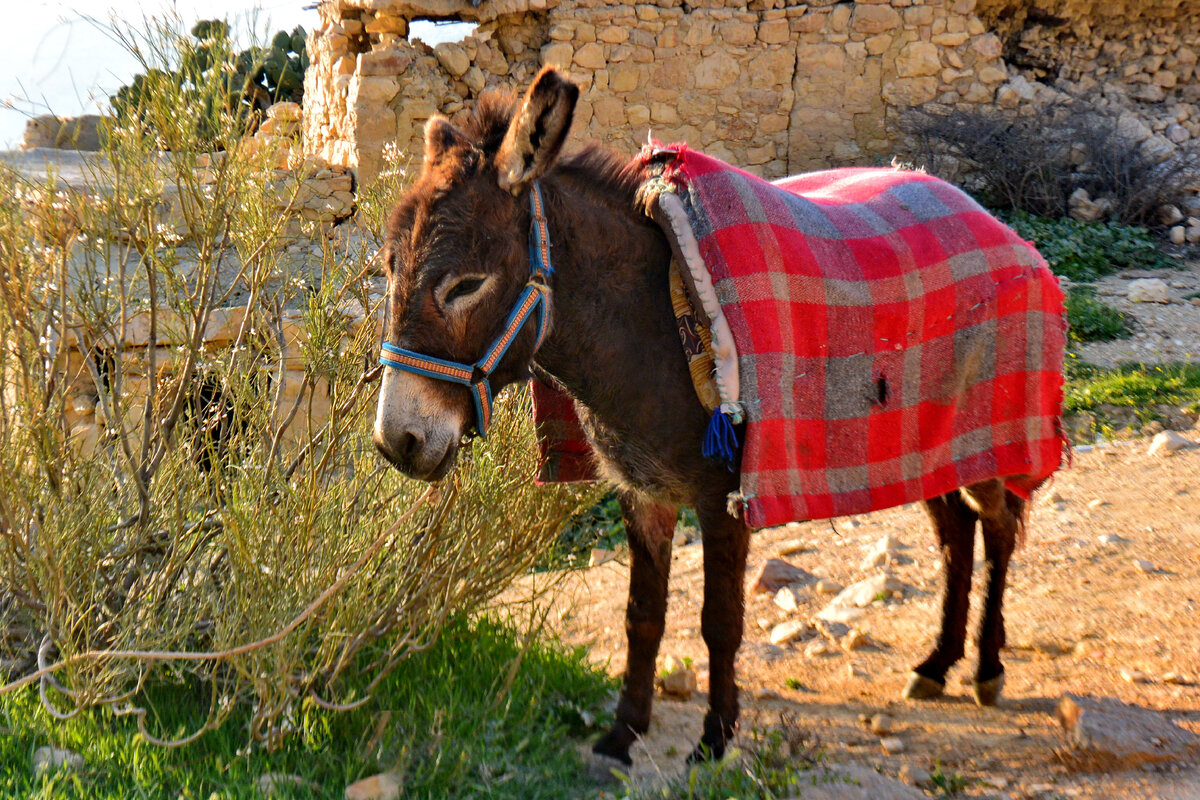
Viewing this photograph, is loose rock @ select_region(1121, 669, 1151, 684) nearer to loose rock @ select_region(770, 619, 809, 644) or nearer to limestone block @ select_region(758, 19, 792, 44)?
loose rock @ select_region(770, 619, 809, 644)

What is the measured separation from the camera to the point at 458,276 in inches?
91.5

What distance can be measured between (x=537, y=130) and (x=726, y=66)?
750 centimetres

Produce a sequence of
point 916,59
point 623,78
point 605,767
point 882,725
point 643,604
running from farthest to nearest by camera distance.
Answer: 1. point 916,59
2. point 623,78
3. point 882,725
4. point 643,604
5. point 605,767

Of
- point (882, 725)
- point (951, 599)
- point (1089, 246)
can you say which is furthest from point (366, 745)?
point (1089, 246)

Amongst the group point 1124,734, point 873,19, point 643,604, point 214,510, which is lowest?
point 1124,734

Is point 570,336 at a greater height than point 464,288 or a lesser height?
lesser

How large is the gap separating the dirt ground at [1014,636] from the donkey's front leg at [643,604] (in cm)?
14

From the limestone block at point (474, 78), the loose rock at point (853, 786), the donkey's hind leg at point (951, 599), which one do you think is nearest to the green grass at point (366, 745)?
the loose rock at point (853, 786)

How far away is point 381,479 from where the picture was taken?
337 centimetres

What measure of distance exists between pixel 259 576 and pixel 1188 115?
11512 mm

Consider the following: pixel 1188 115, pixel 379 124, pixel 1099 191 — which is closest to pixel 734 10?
pixel 379 124

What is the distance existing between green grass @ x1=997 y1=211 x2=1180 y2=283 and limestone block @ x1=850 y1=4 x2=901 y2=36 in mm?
2290

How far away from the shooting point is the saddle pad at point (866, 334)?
2.52 metres

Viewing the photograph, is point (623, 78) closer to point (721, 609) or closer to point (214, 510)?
point (214, 510)
